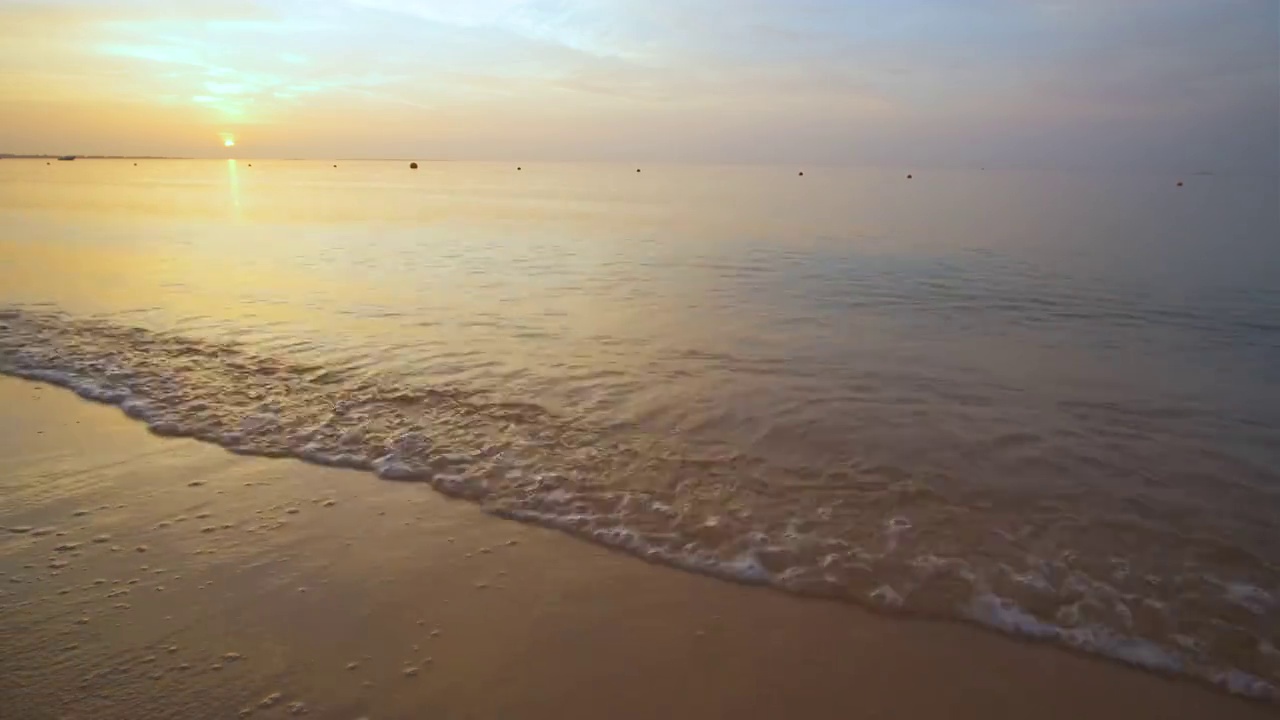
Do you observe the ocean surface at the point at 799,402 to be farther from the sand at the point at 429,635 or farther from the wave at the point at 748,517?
the sand at the point at 429,635

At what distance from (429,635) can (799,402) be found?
609cm

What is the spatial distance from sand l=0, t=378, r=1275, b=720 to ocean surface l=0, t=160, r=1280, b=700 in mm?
430

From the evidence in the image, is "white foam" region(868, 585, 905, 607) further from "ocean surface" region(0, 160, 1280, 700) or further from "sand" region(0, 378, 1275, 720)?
"sand" region(0, 378, 1275, 720)

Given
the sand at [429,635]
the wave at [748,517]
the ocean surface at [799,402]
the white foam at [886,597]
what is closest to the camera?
the sand at [429,635]

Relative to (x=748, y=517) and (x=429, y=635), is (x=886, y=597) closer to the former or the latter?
(x=748, y=517)

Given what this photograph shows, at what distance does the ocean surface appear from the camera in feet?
18.7

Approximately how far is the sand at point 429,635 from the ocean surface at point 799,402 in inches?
16.9

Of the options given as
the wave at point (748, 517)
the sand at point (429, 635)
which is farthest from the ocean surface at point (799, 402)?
the sand at point (429, 635)

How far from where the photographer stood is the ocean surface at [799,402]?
571 cm

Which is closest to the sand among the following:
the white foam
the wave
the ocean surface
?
the white foam

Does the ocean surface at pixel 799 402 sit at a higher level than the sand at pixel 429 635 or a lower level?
higher

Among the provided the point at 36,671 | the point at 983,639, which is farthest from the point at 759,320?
the point at 36,671

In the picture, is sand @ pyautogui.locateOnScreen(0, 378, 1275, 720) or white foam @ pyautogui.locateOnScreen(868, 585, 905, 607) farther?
white foam @ pyautogui.locateOnScreen(868, 585, 905, 607)

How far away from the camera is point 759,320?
14711mm
